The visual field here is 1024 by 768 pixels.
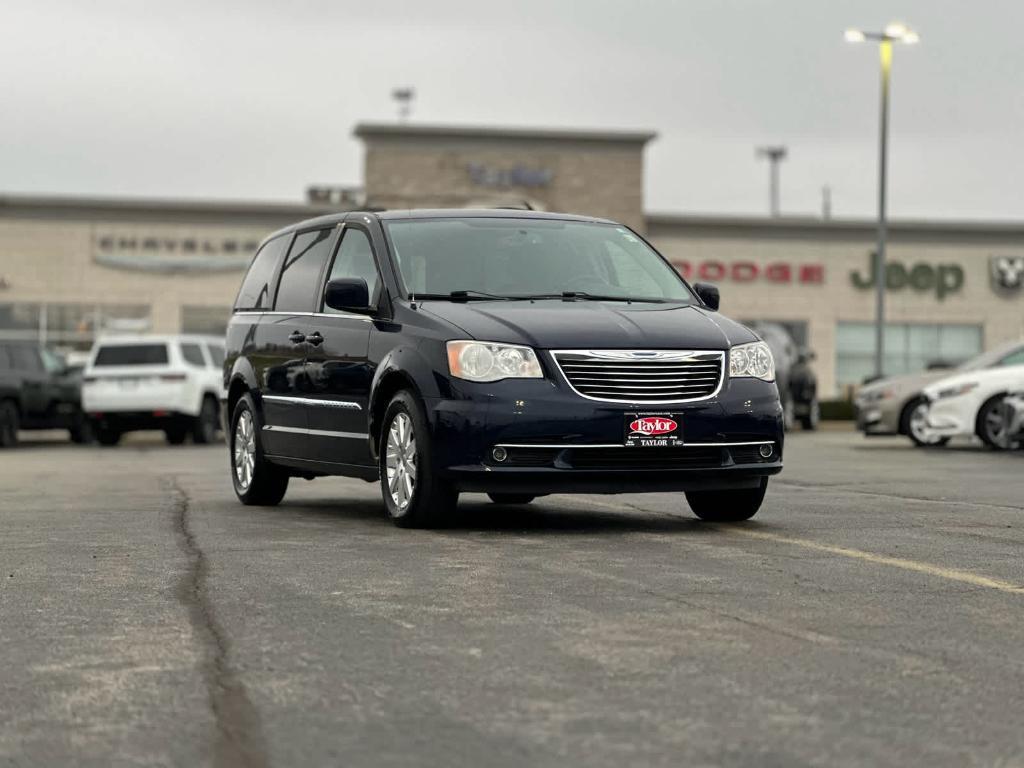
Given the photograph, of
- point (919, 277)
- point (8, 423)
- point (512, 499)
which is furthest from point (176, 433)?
point (919, 277)

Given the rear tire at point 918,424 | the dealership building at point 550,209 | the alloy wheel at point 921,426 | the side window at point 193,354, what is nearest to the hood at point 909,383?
the rear tire at point 918,424

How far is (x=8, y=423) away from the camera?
1169 inches

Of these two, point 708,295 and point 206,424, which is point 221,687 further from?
point 206,424

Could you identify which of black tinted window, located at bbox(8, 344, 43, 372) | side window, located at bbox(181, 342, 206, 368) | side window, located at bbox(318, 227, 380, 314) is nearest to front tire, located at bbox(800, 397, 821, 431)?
side window, located at bbox(181, 342, 206, 368)

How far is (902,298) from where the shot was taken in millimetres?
61531

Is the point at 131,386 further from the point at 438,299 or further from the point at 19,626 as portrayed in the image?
the point at 19,626

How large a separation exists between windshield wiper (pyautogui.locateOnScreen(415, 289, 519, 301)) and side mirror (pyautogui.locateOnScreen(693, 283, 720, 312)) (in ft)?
4.51

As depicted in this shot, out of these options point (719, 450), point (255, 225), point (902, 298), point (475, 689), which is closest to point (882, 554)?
point (719, 450)

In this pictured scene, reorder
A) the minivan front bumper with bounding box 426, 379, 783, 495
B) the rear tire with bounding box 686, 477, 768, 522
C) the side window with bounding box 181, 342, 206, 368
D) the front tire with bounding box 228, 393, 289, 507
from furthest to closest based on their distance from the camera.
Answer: the side window with bounding box 181, 342, 206, 368 → the front tire with bounding box 228, 393, 289, 507 → the rear tire with bounding box 686, 477, 768, 522 → the minivan front bumper with bounding box 426, 379, 783, 495

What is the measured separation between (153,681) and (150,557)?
3.75 meters

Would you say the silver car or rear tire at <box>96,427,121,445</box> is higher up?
the silver car

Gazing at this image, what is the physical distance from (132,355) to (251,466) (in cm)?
1790

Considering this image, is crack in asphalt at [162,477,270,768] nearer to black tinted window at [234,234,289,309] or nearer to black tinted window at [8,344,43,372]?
black tinted window at [234,234,289,309]

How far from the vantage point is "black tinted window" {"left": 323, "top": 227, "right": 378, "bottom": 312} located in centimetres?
1207
